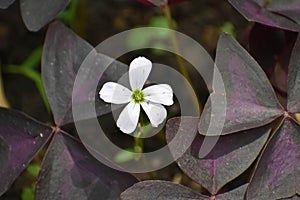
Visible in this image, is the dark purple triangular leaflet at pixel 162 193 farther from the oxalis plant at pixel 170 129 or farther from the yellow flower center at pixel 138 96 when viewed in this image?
the yellow flower center at pixel 138 96

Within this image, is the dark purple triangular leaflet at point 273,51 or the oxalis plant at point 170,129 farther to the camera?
the dark purple triangular leaflet at point 273,51

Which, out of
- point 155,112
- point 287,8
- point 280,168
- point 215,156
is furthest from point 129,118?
point 287,8

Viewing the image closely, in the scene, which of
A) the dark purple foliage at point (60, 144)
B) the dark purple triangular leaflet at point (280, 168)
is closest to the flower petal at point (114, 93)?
the dark purple foliage at point (60, 144)

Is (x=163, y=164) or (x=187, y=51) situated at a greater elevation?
(x=187, y=51)

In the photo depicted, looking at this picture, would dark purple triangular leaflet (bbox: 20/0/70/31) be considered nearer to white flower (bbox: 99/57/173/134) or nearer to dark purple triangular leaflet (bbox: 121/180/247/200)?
white flower (bbox: 99/57/173/134)

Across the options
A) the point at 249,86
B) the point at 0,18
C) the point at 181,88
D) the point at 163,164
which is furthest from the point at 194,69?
the point at 249,86

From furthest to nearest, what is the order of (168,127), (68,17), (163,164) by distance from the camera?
(68,17) < (163,164) < (168,127)

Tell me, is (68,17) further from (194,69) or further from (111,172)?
(111,172)
